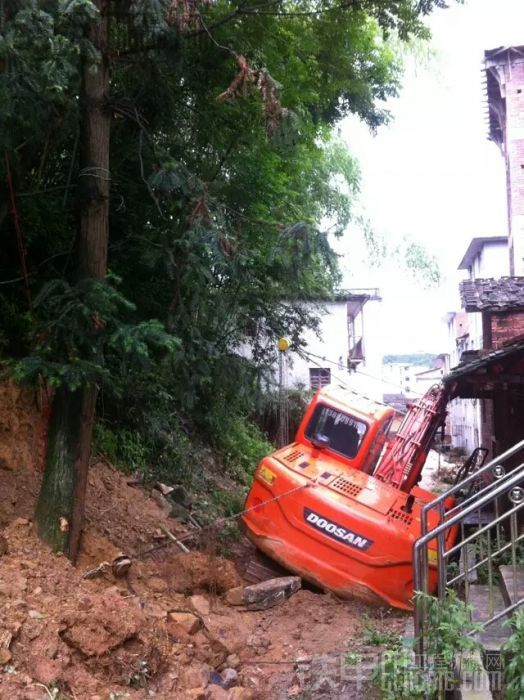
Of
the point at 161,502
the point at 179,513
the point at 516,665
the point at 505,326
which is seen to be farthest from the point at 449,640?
the point at 505,326

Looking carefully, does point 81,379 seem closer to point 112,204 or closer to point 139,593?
point 139,593

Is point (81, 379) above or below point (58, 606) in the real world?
above

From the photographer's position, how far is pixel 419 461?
9.38 m

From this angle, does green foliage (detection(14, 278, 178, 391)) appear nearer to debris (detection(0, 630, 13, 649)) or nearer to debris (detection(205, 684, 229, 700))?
debris (detection(0, 630, 13, 649))

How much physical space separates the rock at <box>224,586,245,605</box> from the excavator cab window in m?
2.34

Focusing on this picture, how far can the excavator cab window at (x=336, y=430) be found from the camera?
9.42 metres

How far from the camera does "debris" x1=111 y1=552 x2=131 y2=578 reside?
23.2ft

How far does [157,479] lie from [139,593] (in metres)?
5.21

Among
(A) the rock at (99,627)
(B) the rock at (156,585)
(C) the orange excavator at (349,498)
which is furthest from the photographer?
(C) the orange excavator at (349,498)

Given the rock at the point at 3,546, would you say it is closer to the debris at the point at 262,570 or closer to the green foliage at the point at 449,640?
the debris at the point at 262,570

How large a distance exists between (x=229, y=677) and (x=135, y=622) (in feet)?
3.40

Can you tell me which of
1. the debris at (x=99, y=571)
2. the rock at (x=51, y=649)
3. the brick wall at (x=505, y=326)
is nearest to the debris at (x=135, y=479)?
the debris at (x=99, y=571)

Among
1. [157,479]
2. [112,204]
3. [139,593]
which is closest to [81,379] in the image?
[139,593]

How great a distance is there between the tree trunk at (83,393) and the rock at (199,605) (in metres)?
1.31
